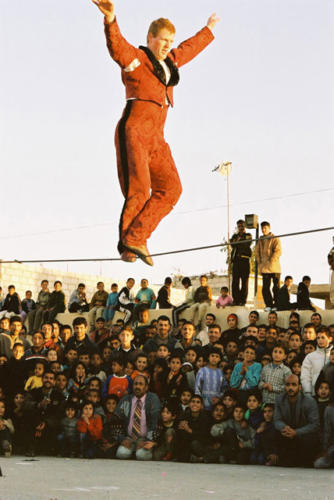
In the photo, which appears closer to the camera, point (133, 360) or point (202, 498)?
point (202, 498)

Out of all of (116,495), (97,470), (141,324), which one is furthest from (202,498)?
(141,324)

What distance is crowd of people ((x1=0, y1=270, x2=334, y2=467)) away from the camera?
8.86 meters

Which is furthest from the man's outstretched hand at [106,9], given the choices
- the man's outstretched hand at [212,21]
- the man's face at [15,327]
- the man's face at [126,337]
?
the man's face at [15,327]

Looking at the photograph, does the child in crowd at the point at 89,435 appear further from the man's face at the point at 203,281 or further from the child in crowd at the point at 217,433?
the man's face at the point at 203,281

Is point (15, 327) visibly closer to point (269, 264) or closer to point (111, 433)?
point (111, 433)

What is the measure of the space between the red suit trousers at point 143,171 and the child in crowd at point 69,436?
3.61 metres

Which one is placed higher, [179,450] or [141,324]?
[141,324]

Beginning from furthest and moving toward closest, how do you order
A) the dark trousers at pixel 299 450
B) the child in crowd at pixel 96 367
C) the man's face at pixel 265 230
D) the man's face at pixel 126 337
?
the man's face at pixel 126 337, the child in crowd at pixel 96 367, the dark trousers at pixel 299 450, the man's face at pixel 265 230

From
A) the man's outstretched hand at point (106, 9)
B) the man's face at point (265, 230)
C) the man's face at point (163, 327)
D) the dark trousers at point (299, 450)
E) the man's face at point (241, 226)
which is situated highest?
the man's outstretched hand at point (106, 9)

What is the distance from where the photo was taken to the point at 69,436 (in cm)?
962

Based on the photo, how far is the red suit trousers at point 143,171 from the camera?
6465mm

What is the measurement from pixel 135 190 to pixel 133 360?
4.00 meters

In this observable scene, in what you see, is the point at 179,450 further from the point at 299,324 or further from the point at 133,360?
the point at 299,324

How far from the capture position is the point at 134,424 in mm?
9547
